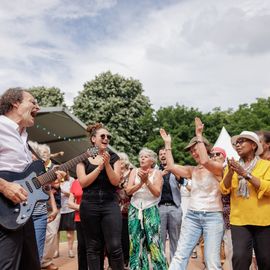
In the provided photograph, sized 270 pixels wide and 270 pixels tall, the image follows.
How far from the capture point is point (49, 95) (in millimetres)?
52250

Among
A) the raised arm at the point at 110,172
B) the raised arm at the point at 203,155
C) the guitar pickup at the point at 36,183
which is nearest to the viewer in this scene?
the guitar pickup at the point at 36,183

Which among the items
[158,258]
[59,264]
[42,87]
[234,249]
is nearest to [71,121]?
[59,264]

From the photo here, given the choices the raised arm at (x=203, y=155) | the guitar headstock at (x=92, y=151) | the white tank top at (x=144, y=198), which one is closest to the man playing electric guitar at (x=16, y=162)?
the guitar headstock at (x=92, y=151)

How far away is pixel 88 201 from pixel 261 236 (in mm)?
2137

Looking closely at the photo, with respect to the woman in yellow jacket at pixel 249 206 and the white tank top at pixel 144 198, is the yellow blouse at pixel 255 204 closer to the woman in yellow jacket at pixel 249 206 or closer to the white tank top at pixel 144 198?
the woman in yellow jacket at pixel 249 206

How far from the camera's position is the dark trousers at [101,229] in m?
5.71

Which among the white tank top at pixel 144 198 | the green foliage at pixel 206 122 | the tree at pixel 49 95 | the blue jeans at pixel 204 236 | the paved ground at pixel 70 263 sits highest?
the tree at pixel 49 95

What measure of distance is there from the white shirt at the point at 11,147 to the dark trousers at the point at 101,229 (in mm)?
Result: 2077

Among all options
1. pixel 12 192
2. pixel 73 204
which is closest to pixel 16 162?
pixel 12 192

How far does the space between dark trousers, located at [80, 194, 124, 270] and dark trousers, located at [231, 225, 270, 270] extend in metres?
1.43

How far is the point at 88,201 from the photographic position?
5863mm

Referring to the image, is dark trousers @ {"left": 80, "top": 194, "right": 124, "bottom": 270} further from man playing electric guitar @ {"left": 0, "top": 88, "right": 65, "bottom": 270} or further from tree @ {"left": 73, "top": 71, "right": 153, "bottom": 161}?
tree @ {"left": 73, "top": 71, "right": 153, "bottom": 161}

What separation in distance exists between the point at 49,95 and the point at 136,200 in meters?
46.5

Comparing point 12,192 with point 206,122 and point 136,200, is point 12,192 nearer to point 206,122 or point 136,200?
point 136,200
